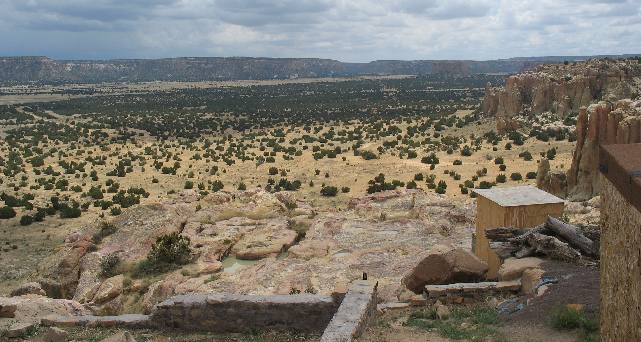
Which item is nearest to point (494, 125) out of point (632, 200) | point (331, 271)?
point (331, 271)

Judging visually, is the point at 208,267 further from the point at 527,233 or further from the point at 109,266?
the point at 527,233

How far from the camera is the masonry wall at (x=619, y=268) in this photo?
5680 millimetres

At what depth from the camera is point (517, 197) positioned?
14055 mm

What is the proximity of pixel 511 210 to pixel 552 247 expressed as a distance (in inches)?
55.4

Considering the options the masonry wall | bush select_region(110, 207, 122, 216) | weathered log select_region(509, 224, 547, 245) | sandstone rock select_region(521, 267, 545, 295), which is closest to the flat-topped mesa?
bush select_region(110, 207, 122, 216)

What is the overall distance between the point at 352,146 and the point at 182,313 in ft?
136

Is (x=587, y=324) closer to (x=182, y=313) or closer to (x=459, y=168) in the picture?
(x=182, y=313)

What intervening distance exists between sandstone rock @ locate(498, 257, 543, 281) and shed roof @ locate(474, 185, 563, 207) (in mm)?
1517

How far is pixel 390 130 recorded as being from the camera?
208 ft

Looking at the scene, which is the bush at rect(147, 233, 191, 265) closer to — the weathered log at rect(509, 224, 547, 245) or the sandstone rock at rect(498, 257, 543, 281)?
the sandstone rock at rect(498, 257, 543, 281)

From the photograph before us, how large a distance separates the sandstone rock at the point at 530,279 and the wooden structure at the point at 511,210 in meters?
1.50

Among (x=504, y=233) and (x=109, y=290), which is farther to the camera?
(x=109, y=290)

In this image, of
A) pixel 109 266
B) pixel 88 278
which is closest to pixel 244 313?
pixel 109 266

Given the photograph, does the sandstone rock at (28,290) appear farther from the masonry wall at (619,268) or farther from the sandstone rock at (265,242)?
the masonry wall at (619,268)
